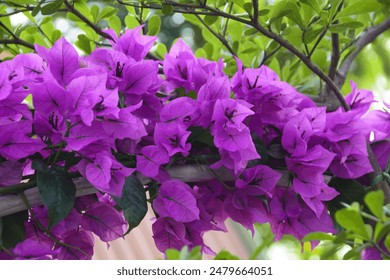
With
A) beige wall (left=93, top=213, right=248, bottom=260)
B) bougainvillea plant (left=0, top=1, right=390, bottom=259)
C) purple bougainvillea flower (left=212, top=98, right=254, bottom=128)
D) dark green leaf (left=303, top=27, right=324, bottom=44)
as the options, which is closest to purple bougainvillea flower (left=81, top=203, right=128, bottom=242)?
bougainvillea plant (left=0, top=1, right=390, bottom=259)

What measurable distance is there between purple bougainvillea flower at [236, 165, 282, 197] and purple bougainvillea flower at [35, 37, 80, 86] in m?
0.15

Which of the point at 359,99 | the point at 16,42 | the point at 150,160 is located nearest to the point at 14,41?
the point at 16,42

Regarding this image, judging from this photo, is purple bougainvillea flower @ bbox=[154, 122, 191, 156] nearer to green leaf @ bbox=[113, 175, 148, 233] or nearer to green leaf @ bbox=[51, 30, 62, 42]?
green leaf @ bbox=[113, 175, 148, 233]

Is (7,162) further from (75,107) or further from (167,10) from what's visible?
(167,10)

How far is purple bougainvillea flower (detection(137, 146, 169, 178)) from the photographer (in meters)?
0.45

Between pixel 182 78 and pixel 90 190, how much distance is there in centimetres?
14

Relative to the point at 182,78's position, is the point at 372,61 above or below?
below

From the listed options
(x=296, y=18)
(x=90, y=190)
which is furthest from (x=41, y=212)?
(x=296, y=18)

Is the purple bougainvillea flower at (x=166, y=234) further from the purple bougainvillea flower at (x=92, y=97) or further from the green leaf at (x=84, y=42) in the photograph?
the green leaf at (x=84, y=42)

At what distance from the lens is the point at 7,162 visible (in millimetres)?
432

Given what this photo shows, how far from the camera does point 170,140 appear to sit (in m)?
0.46

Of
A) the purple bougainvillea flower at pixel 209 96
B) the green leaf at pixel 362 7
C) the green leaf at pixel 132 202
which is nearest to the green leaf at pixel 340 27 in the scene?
the green leaf at pixel 362 7

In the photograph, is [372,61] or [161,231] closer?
[161,231]

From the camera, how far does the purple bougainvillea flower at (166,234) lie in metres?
0.48
